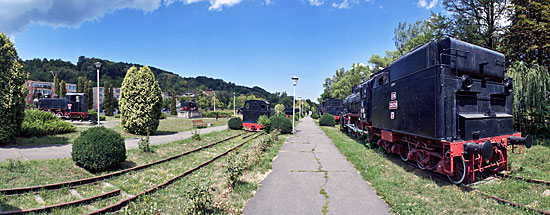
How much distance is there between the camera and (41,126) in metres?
12.9

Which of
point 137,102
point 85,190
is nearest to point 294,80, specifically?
point 137,102

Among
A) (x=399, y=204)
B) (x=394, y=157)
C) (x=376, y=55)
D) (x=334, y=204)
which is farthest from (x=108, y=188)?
(x=376, y=55)

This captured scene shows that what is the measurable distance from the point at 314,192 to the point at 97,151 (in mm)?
6245

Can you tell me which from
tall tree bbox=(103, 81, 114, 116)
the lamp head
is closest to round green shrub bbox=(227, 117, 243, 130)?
the lamp head

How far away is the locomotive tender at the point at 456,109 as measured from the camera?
6176mm

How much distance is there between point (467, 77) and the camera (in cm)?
630

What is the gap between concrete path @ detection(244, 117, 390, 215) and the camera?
5246 millimetres

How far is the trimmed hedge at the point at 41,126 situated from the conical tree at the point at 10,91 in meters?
1.80

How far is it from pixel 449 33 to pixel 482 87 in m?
14.3

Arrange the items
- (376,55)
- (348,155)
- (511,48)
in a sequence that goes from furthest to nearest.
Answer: (376,55), (511,48), (348,155)

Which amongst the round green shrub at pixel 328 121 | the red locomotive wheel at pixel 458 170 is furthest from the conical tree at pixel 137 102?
the round green shrub at pixel 328 121

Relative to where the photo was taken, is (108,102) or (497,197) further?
(108,102)

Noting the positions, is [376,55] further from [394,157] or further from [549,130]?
[394,157]

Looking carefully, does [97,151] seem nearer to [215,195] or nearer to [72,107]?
[215,195]
